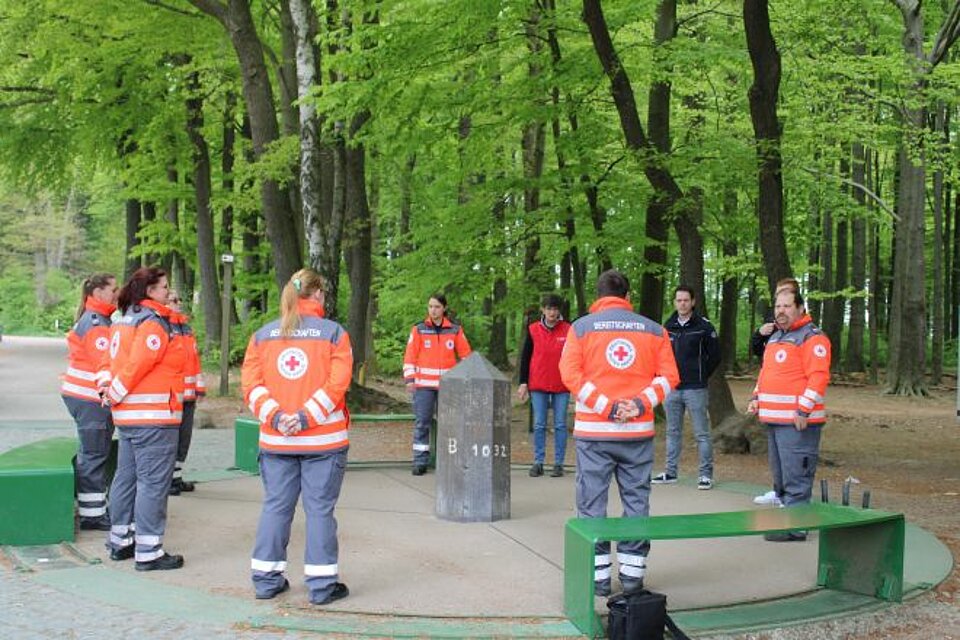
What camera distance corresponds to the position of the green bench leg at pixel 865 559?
5.99 m

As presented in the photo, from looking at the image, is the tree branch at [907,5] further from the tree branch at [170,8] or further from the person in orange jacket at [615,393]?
the person in orange jacket at [615,393]

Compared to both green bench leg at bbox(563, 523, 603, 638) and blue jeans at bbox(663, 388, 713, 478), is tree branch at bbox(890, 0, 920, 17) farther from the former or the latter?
green bench leg at bbox(563, 523, 603, 638)

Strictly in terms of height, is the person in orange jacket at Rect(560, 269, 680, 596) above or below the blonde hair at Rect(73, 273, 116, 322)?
below

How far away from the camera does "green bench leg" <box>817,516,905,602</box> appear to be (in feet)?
19.6

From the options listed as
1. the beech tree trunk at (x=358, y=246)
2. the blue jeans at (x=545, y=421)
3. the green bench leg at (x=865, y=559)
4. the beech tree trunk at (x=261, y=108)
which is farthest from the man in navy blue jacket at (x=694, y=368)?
the beech tree trunk at (x=358, y=246)

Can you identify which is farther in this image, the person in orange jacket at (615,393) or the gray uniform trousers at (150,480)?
the gray uniform trousers at (150,480)

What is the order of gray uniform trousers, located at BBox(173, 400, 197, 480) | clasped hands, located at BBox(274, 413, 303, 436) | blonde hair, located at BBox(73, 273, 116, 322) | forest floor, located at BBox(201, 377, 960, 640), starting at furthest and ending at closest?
gray uniform trousers, located at BBox(173, 400, 197, 480) → blonde hair, located at BBox(73, 273, 116, 322) → forest floor, located at BBox(201, 377, 960, 640) → clasped hands, located at BBox(274, 413, 303, 436)

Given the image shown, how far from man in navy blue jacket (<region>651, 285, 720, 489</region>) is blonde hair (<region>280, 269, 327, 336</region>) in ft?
15.1

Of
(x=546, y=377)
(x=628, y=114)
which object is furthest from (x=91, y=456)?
(x=628, y=114)

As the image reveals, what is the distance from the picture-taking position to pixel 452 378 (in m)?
8.27

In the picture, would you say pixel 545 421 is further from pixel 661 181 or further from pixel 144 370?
pixel 661 181

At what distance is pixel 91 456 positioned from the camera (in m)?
7.52

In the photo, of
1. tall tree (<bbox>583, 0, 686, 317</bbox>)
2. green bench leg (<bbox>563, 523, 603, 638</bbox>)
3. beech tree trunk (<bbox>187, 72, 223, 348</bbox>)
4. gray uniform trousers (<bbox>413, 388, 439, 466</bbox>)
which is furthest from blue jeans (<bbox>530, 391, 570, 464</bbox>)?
beech tree trunk (<bbox>187, 72, 223, 348</bbox>)

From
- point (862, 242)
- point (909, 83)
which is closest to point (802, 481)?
point (909, 83)
